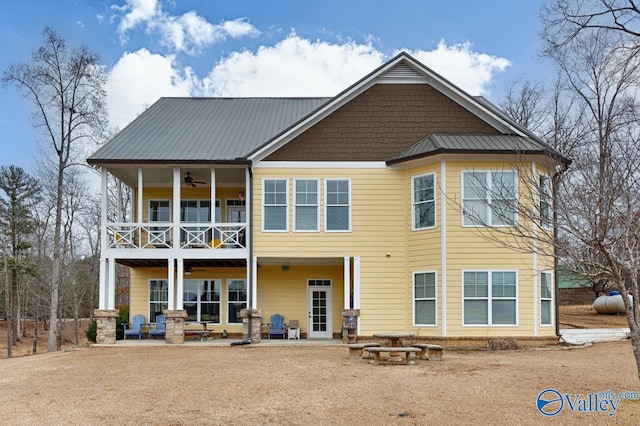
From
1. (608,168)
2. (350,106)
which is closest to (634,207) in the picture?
(608,168)

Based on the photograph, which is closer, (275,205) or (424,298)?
(424,298)

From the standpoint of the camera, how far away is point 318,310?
74.8ft

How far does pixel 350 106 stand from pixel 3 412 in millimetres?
13038

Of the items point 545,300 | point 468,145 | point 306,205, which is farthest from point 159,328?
point 545,300

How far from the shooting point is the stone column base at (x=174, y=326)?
20188mm

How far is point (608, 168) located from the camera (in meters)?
9.75

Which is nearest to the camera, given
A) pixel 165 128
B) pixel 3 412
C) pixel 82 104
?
pixel 3 412

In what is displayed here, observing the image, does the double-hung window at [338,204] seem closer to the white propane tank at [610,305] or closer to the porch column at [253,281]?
the porch column at [253,281]

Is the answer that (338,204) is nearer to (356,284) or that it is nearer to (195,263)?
(356,284)

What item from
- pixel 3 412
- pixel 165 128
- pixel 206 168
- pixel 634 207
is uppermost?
pixel 165 128

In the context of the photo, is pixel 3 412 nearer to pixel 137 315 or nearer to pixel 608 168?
pixel 608 168

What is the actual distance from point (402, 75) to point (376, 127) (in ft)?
5.75

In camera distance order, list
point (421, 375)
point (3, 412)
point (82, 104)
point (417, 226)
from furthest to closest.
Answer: point (82, 104) → point (417, 226) → point (421, 375) → point (3, 412)

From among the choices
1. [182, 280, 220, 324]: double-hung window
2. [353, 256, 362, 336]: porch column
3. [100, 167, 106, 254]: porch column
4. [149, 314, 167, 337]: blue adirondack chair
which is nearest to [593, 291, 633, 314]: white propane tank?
[353, 256, 362, 336]: porch column
